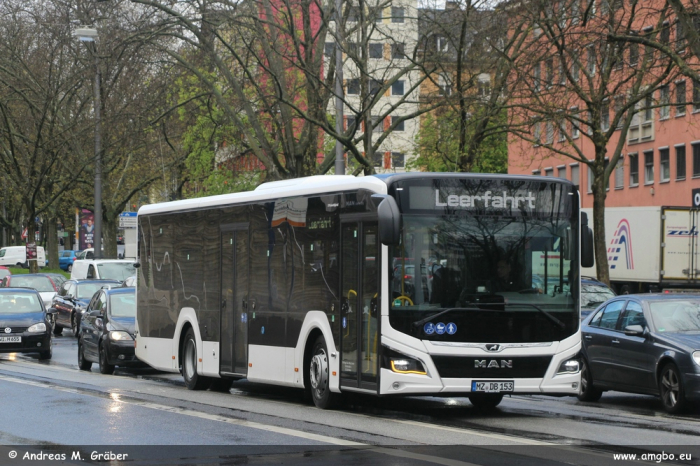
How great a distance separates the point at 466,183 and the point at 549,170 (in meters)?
63.9

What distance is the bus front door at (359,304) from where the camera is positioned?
43.8 ft

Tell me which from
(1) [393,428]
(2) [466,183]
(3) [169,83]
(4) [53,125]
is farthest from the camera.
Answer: (4) [53,125]

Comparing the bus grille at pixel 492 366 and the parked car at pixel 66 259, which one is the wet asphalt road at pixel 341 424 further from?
the parked car at pixel 66 259

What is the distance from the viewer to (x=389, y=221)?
1265 cm

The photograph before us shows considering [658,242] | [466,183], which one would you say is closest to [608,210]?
[658,242]

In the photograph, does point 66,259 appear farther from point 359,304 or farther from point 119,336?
point 359,304

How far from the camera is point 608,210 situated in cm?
4566

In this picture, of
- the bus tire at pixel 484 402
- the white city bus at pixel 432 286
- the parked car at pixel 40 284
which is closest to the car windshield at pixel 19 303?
the white city bus at pixel 432 286

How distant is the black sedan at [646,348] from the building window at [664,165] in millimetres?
47184

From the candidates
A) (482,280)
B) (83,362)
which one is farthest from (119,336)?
(482,280)

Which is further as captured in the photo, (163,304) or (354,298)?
(163,304)

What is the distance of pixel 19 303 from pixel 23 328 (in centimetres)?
138

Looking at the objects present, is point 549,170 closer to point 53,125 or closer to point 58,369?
point 53,125

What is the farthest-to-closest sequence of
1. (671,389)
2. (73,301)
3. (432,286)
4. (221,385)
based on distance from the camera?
(73,301)
(221,385)
(671,389)
(432,286)
